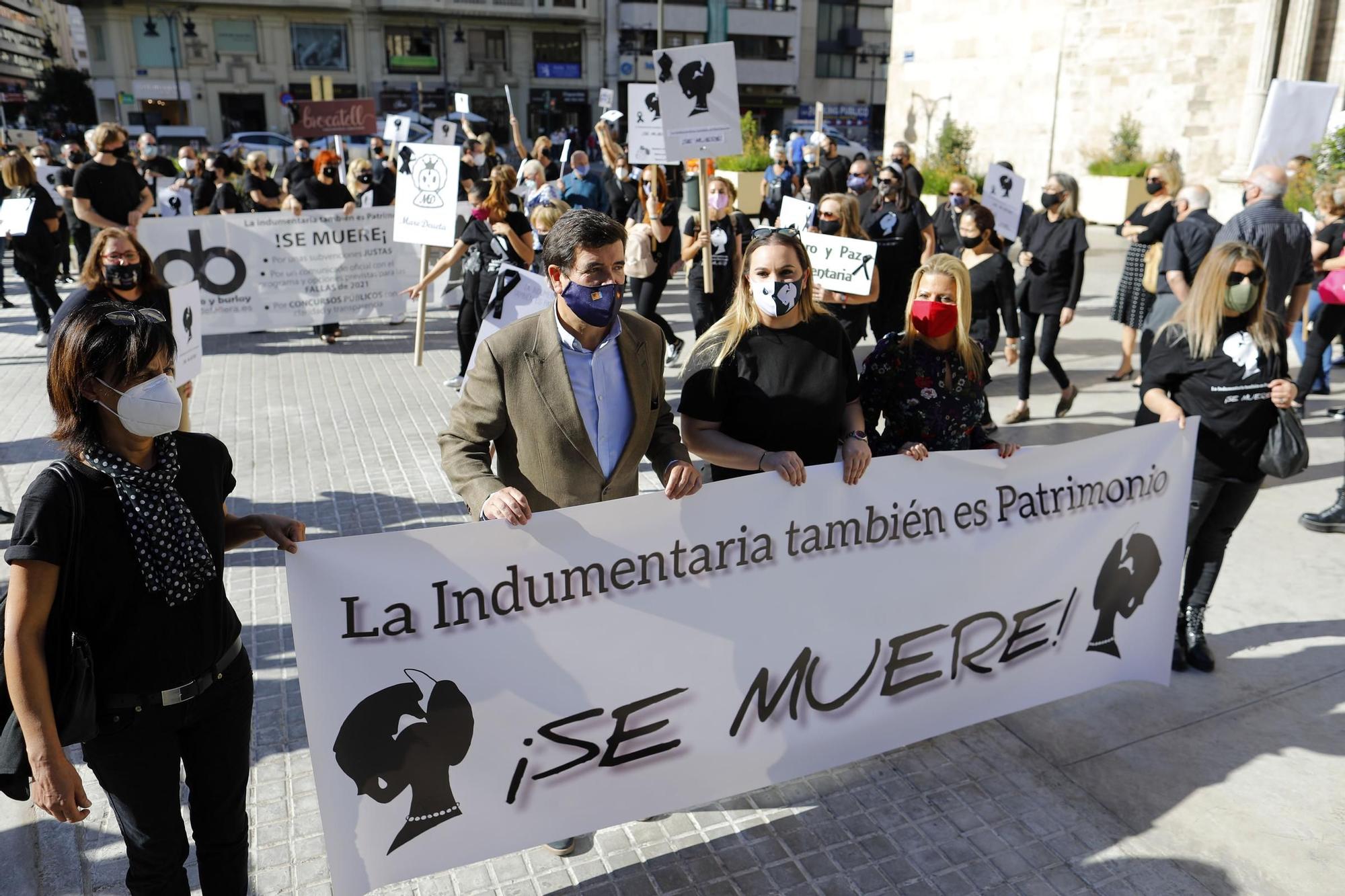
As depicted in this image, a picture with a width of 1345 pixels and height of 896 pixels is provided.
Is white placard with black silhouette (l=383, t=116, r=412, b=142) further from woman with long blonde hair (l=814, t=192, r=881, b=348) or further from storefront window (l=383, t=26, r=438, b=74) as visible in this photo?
storefront window (l=383, t=26, r=438, b=74)

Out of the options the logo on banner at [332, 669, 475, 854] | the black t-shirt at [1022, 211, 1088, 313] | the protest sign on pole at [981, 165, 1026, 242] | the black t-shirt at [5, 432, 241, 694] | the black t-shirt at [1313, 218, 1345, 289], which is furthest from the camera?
the protest sign on pole at [981, 165, 1026, 242]

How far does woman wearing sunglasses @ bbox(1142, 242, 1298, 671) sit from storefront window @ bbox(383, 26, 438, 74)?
187ft

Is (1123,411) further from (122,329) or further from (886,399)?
(122,329)

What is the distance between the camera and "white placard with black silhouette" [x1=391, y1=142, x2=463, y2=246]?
9344 millimetres

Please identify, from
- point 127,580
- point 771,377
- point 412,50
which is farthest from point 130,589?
point 412,50

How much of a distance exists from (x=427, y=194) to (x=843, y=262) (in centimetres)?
422

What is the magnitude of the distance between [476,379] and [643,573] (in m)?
0.80

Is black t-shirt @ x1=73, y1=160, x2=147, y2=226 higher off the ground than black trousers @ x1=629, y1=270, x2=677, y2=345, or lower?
higher

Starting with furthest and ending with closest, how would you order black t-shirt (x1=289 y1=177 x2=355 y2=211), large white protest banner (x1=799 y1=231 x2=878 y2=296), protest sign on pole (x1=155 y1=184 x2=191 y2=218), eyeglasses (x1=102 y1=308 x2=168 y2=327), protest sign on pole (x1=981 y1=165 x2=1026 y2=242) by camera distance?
protest sign on pole (x1=155 y1=184 x2=191 y2=218), black t-shirt (x1=289 y1=177 x2=355 y2=211), protest sign on pole (x1=981 y1=165 x2=1026 y2=242), large white protest banner (x1=799 y1=231 x2=878 y2=296), eyeglasses (x1=102 y1=308 x2=168 y2=327)

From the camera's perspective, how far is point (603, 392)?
3230 mm

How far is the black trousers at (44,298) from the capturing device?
10.5 meters

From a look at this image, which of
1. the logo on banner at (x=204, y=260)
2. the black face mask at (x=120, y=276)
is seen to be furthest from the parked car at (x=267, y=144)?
the black face mask at (x=120, y=276)

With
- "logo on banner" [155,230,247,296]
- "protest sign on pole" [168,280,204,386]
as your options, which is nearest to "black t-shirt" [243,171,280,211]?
"logo on banner" [155,230,247,296]

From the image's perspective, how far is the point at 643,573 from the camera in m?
3.02
